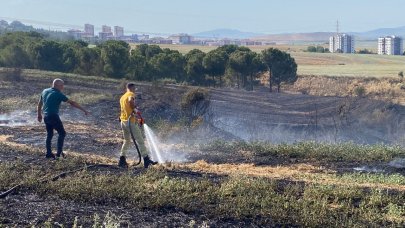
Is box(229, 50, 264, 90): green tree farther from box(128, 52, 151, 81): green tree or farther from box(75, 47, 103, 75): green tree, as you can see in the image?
box(75, 47, 103, 75): green tree

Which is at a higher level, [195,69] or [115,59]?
[115,59]

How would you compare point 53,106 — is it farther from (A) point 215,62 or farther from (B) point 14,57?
(B) point 14,57

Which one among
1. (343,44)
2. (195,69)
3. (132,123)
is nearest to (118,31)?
(343,44)

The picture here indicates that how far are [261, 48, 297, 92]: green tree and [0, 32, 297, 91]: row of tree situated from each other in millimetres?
80

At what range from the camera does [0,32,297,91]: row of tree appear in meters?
37.3

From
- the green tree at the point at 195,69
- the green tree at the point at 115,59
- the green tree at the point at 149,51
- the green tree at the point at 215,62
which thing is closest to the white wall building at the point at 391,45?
the green tree at the point at 149,51

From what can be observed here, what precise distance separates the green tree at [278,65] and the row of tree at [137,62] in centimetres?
8

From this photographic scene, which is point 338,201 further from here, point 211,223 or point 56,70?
point 56,70

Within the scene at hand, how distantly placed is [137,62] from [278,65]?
33.5 feet

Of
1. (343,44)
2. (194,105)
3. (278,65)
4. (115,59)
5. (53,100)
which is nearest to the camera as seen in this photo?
(53,100)

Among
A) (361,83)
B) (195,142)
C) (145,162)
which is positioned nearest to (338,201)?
(145,162)

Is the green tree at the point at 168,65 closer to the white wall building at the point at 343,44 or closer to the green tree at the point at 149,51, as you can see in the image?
the green tree at the point at 149,51

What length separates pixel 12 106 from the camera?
22.9m

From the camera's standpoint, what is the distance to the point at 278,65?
134 ft
